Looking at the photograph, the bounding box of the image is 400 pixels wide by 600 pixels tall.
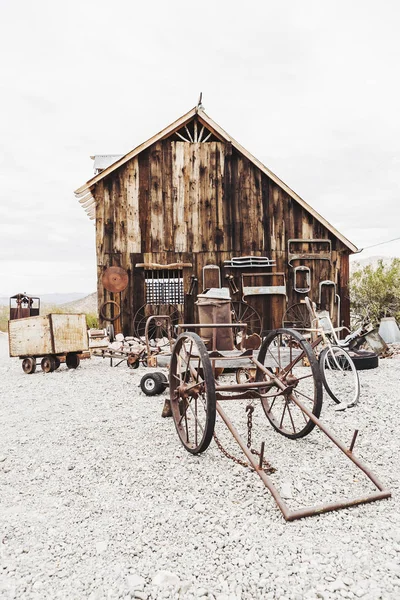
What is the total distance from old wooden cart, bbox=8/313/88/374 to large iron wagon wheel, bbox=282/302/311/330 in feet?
19.7

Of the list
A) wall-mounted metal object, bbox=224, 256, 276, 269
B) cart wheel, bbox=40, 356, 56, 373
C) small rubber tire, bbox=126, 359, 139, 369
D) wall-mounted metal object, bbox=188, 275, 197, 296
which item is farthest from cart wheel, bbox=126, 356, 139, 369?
wall-mounted metal object, bbox=224, 256, 276, 269

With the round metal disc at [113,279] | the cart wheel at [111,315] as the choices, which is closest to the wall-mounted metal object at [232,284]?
the round metal disc at [113,279]

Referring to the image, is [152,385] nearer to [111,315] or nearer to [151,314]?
[151,314]

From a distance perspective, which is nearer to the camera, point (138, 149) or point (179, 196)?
point (138, 149)

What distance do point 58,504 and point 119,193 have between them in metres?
10.1

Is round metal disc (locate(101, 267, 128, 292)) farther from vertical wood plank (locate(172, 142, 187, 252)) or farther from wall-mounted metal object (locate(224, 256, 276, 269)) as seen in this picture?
wall-mounted metal object (locate(224, 256, 276, 269))

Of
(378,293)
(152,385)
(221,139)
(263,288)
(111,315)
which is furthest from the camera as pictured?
(378,293)

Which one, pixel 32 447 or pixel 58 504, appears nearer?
pixel 58 504

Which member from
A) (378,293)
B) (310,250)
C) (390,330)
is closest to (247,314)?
(310,250)

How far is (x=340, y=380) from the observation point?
23.4 feet

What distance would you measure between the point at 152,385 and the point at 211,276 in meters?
6.02

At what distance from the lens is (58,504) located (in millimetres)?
3242

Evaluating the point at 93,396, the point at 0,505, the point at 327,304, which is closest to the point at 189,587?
the point at 0,505

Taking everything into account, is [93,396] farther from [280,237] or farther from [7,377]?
[280,237]
